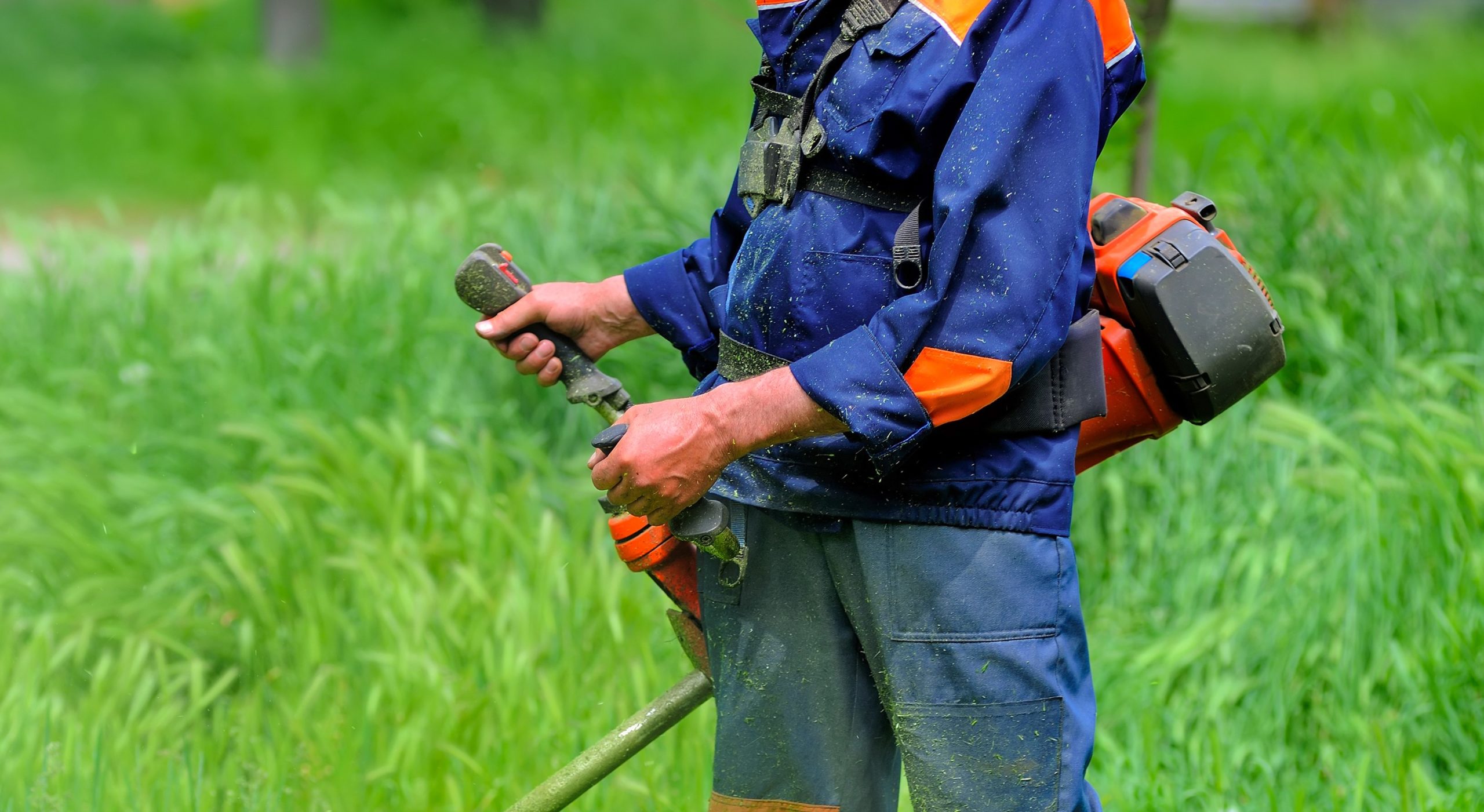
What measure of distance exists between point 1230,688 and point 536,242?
8.10 ft

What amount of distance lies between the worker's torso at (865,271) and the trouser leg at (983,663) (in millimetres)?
40

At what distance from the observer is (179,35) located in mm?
14406

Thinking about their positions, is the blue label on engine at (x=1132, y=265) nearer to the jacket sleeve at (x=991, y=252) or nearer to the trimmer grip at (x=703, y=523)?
the jacket sleeve at (x=991, y=252)

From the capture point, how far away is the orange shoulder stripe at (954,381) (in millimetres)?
1587

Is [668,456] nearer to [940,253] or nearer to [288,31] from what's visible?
[940,253]

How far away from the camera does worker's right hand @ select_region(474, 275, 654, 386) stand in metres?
2.03

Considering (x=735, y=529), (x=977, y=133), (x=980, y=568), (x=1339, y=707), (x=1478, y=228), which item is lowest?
(x=1339, y=707)

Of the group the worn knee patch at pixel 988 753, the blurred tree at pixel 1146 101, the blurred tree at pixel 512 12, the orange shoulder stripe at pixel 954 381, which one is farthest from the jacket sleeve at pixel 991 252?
→ the blurred tree at pixel 512 12

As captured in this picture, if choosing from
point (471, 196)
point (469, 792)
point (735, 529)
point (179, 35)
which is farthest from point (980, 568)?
point (179, 35)

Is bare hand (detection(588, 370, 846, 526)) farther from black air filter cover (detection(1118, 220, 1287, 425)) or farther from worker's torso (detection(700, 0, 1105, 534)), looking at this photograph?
black air filter cover (detection(1118, 220, 1287, 425))

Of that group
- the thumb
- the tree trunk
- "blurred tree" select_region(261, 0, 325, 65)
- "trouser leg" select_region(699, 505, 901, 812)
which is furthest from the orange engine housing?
"blurred tree" select_region(261, 0, 325, 65)

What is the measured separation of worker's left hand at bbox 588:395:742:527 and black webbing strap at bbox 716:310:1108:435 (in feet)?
0.49

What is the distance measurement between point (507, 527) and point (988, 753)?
1.81 metres

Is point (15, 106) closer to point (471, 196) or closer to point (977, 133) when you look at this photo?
point (471, 196)
